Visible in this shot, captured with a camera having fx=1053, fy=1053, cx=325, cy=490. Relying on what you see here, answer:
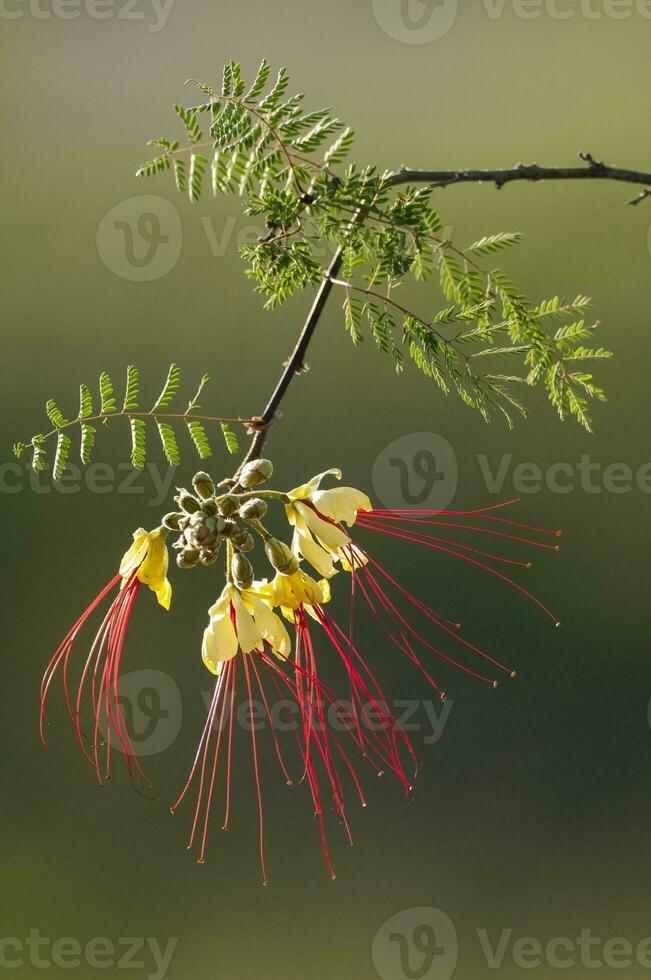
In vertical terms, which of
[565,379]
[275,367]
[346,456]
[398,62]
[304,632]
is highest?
[398,62]

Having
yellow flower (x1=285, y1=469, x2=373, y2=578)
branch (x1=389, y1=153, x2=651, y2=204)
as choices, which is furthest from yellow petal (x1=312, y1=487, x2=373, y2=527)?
branch (x1=389, y1=153, x2=651, y2=204)

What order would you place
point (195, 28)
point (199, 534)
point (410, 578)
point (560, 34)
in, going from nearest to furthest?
point (199, 534)
point (410, 578)
point (195, 28)
point (560, 34)

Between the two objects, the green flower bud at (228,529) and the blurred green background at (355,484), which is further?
the blurred green background at (355,484)

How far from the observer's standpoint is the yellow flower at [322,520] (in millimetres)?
508

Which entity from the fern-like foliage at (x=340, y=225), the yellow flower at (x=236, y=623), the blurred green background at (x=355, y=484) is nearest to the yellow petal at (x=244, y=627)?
the yellow flower at (x=236, y=623)

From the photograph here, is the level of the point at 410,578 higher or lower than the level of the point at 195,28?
lower

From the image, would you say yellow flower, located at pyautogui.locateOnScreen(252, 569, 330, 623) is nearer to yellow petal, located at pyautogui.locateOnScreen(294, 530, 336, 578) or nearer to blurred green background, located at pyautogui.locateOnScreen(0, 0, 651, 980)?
yellow petal, located at pyautogui.locateOnScreen(294, 530, 336, 578)

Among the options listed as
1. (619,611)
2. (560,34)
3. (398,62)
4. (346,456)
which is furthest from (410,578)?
(560,34)

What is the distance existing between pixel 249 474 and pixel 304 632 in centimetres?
12

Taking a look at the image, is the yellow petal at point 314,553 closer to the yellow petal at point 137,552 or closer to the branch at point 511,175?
the yellow petal at point 137,552

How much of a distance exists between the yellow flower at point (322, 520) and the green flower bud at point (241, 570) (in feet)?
0.13

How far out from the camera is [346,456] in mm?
2467

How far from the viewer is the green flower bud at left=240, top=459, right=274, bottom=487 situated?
0.46 m

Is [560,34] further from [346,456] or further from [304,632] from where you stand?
[304,632]
